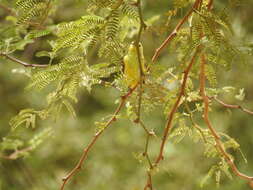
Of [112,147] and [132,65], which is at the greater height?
[132,65]

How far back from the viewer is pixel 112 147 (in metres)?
2.54

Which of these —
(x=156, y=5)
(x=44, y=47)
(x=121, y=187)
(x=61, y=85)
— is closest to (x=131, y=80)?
(x=61, y=85)

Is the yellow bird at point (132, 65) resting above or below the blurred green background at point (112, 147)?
above

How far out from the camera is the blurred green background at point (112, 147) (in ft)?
6.93

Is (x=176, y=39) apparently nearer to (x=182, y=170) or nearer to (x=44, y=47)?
(x=182, y=170)

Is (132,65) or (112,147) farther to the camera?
(112,147)

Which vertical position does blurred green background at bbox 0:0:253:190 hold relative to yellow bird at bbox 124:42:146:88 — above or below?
below

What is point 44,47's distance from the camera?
8.20 feet

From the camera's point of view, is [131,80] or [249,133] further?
[249,133]

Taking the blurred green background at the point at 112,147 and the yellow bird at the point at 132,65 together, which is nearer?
the yellow bird at the point at 132,65

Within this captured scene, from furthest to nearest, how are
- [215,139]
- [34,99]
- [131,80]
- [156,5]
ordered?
[34,99] < [156,5] < [215,139] < [131,80]

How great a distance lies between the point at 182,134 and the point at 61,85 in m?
0.24

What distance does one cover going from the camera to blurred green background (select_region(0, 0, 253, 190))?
6.93ft

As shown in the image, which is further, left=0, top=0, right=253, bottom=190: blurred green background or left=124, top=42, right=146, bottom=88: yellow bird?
left=0, top=0, right=253, bottom=190: blurred green background
